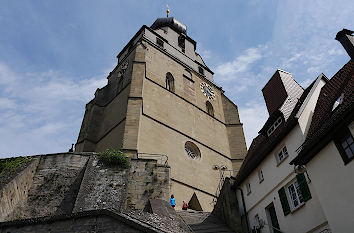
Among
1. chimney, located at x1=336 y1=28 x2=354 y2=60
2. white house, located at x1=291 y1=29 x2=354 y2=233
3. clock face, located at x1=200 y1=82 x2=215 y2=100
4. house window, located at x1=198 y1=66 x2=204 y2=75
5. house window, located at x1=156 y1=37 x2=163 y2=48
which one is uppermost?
house window, located at x1=156 y1=37 x2=163 y2=48

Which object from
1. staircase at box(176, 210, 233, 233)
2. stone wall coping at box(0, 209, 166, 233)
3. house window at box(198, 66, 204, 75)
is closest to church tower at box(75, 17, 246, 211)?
house window at box(198, 66, 204, 75)

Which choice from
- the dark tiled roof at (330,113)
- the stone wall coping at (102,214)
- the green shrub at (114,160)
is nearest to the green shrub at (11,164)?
the green shrub at (114,160)

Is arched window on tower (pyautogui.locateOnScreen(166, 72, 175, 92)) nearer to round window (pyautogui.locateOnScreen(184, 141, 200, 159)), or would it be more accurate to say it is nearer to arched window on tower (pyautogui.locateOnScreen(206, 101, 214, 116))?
arched window on tower (pyautogui.locateOnScreen(206, 101, 214, 116))

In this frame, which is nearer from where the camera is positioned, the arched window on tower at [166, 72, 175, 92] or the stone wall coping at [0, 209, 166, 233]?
the stone wall coping at [0, 209, 166, 233]

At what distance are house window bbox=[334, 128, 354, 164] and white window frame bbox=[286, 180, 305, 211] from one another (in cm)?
256

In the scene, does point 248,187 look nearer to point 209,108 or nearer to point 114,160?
point 114,160

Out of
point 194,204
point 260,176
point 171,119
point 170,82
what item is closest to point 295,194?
point 260,176

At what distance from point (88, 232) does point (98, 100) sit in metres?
17.9

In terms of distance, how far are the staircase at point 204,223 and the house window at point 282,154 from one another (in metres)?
3.46

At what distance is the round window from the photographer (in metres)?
21.2

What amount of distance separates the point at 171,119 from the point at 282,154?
35.2ft

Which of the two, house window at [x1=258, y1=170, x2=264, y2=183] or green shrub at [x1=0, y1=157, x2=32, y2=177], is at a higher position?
green shrub at [x1=0, y1=157, x2=32, y2=177]

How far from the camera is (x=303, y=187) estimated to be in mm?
10047

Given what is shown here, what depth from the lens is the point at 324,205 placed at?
844 centimetres
